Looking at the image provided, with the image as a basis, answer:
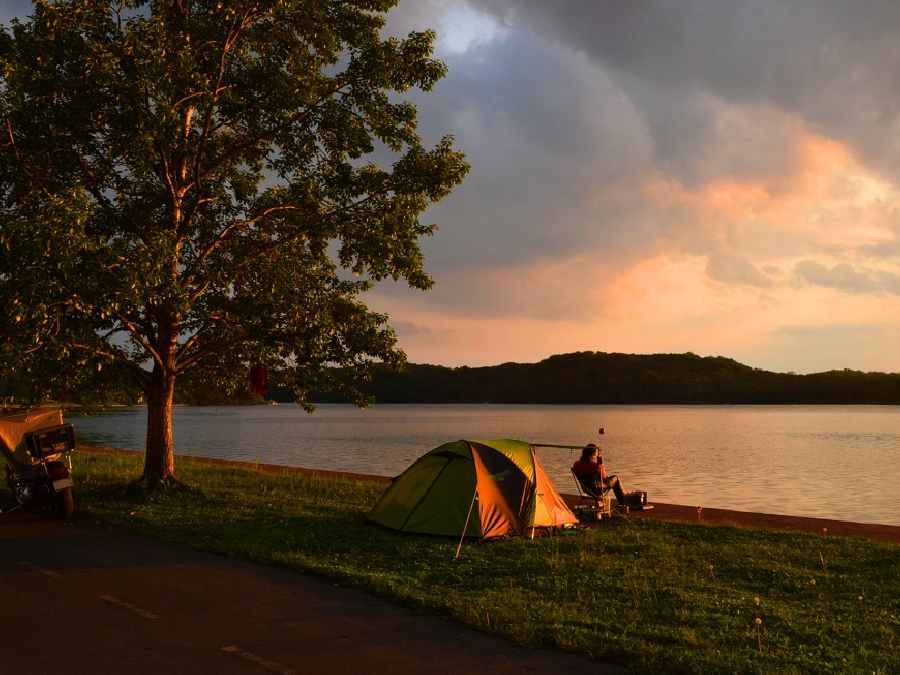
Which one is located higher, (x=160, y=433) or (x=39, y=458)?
(x=160, y=433)

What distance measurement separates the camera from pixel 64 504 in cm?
1606

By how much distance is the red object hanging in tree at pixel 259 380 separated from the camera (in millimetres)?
19281

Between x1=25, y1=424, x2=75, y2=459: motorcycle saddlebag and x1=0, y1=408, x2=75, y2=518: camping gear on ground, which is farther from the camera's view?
x1=25, y1=424, x2=75, y2=459: motorcycle saddlebag

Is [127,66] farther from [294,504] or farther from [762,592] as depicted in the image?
[762,592]

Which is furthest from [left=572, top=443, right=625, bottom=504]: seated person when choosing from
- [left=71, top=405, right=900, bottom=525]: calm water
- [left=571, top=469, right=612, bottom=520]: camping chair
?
[left=71, top=405, right=900, bottom=525]: calm water

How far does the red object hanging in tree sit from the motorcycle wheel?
472 centimetres

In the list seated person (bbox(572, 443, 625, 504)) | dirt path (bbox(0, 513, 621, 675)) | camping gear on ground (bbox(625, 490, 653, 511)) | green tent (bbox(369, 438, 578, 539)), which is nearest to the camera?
dirt path (bbox(0, 513, 621, 675))

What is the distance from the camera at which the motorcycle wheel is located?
16016mm

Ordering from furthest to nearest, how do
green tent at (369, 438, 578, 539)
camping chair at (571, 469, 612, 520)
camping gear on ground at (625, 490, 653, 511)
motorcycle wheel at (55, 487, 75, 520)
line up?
camping gear on ground at (625, 490, 653, 511), camping chair at (571, 469, 612, 520), motorcycle wheel at (55, 487, 75, 520), green tent at (369, 438, 578, 539)

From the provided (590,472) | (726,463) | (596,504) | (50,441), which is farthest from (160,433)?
(726,463)

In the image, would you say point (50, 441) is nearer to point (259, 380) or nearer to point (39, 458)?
point (39, 458)

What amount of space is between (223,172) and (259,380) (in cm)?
524

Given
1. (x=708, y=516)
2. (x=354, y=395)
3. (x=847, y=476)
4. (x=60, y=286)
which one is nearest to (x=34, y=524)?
(x=60, y=286)

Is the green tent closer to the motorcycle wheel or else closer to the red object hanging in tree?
the red object hanging in tree
